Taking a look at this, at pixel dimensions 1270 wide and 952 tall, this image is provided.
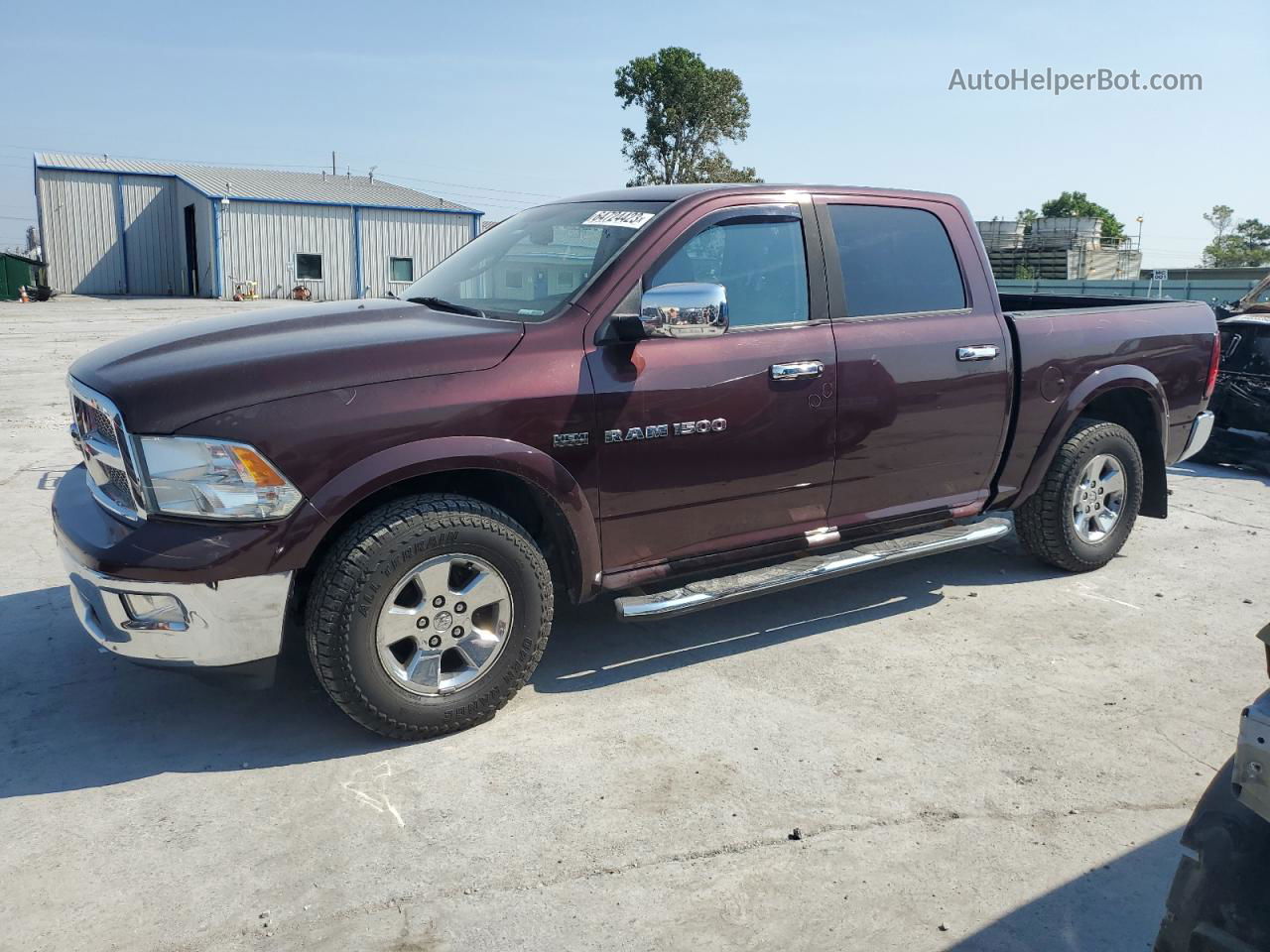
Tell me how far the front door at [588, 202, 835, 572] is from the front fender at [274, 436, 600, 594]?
0.11 meters

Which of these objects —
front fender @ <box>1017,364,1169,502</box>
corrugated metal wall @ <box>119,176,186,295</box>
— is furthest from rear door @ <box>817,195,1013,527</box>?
corrugated metal wall @ <box>119,176,186,295</box>

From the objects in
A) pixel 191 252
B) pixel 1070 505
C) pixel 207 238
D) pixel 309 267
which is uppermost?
pixel 207 238

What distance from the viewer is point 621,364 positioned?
382 cm

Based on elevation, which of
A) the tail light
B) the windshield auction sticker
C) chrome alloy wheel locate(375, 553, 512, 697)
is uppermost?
the windshield auction sticker

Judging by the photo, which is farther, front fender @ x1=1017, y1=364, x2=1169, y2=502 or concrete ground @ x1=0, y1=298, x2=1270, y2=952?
front fender @ x1=1017, y1=364, x2=1169, y2=502

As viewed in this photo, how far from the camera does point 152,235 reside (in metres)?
39.2

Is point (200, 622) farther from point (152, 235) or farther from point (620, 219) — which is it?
point (152, 235)

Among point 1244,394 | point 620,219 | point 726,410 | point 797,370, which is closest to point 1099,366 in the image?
point 797,370

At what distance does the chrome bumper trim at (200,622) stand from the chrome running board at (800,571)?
1.25 meters

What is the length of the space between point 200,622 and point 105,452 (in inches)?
27.5

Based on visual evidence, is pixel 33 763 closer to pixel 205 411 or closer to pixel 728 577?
pixel 205 411

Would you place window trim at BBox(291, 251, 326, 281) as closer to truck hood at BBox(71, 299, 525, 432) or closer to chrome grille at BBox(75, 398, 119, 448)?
truck hood at BBox(71, 299, 525, 432)

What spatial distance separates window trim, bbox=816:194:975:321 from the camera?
449 centimetres

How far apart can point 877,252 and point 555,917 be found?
10.7ft
